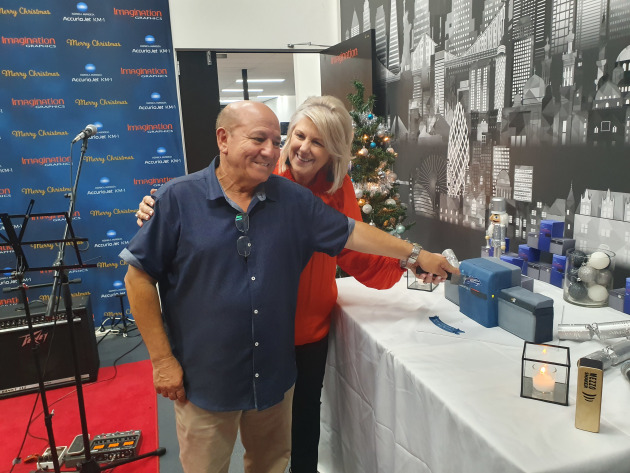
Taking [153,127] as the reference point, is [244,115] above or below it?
below

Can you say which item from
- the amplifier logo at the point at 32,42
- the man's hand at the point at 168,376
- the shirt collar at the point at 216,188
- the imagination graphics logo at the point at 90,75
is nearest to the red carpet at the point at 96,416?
the man's hand at the point at 168,376

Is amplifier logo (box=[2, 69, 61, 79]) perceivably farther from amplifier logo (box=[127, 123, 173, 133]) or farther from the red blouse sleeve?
the red blouse sleeve

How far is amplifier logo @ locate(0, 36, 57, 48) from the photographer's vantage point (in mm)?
3652

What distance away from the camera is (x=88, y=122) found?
3.92 metres

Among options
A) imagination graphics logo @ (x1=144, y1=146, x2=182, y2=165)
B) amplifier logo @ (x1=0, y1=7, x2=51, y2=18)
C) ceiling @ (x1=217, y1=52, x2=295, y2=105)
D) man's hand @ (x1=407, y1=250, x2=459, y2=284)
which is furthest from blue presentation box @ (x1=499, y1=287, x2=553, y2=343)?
ceiling @ (x1=217, y1=52, x2=295, y2=105)

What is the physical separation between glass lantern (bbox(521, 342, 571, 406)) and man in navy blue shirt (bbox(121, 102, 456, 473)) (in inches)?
27.8

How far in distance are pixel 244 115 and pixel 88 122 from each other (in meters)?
3.23

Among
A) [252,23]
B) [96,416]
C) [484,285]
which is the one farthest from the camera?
[252,23]

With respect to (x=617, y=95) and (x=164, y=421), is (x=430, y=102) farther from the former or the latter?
(x=164, y=421)

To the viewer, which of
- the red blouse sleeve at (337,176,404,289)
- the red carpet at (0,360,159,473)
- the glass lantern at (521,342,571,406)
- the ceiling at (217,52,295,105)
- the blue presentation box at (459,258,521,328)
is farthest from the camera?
the ceiling at (217,52,295,105)

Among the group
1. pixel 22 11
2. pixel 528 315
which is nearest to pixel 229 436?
pixel 528 315

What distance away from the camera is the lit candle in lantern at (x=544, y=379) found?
3.66 ft

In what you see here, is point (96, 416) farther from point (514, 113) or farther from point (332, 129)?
point (514, 113)

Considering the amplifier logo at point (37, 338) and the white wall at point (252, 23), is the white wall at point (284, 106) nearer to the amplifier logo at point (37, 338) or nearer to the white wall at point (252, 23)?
the white wall at point (252, 23)
